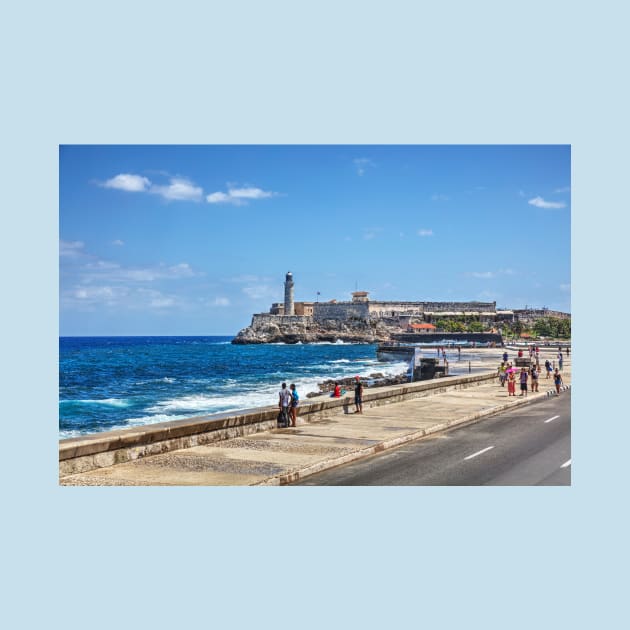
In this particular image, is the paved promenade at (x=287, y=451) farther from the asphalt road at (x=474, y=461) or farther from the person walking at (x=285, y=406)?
the asphalt road at (x=474, y=461)

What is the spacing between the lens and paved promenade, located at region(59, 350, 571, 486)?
1089cm

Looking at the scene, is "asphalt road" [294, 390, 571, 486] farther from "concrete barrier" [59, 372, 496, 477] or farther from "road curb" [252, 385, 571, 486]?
"concrete barrier" [59, 372, 496, 477]

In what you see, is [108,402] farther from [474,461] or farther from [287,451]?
[474,461]

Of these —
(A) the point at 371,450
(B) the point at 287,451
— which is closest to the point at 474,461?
(A) the point at 371,450

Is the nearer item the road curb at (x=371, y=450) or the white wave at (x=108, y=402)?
the road curb at (x=371, y=450)

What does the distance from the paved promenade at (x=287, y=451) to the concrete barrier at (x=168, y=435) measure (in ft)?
0.57

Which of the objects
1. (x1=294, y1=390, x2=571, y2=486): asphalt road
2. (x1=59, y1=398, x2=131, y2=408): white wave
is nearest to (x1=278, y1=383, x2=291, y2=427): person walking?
(x1=294, y1=390, x2=571, y2=486): asphalt road

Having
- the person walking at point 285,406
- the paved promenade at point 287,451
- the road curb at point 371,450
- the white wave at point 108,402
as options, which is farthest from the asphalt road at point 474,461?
the white wave at point 108,402

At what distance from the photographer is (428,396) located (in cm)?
2492

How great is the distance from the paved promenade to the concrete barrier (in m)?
0.17

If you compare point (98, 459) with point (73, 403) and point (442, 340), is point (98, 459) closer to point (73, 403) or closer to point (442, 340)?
point (73, 403)

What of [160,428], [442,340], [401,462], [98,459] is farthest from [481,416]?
[442,340]

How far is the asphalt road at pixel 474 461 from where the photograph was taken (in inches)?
441

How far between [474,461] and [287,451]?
3591 millimetres
